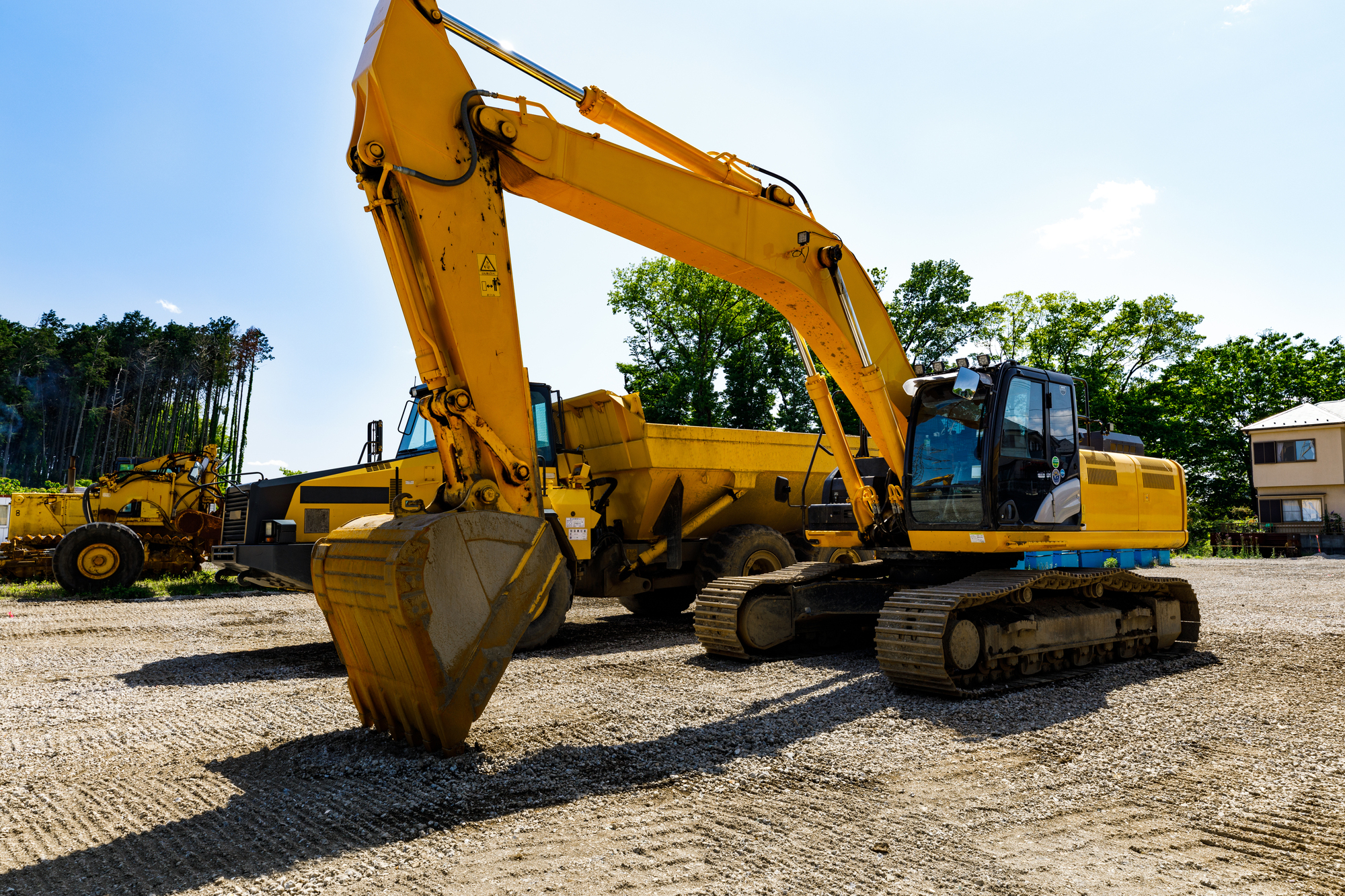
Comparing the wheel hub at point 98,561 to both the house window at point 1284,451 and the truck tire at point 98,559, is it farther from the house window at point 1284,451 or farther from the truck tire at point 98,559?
the house window at point 1284,451

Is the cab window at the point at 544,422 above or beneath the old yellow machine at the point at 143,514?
Result: above

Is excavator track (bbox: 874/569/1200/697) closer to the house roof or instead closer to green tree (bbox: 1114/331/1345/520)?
the house roof

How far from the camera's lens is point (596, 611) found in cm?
1304

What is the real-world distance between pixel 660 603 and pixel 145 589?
981cm

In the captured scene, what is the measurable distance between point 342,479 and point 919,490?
6.13 metres

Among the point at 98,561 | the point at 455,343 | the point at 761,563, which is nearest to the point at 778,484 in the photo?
the point at 761,563

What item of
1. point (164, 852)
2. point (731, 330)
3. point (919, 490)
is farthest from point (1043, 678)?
point (731, 330)

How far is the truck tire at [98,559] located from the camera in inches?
585

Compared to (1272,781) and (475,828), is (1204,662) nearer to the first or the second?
(1272,781)

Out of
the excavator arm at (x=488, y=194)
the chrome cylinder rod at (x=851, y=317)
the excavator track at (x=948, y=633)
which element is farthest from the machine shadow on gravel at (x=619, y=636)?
the excavator arm at (x=488, y=194)

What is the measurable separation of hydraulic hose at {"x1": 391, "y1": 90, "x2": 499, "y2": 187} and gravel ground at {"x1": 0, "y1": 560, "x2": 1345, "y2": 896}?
330 centimetres

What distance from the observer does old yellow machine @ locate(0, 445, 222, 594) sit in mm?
16750

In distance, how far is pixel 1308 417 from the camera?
34.1m

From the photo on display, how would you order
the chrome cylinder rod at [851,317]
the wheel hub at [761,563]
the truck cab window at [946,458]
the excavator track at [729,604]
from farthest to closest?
the wheel hub at [761,563] → the excavator track at [729,604] → the chrome cylinder rod at [851,317] → the truck cab window at [946,458]
